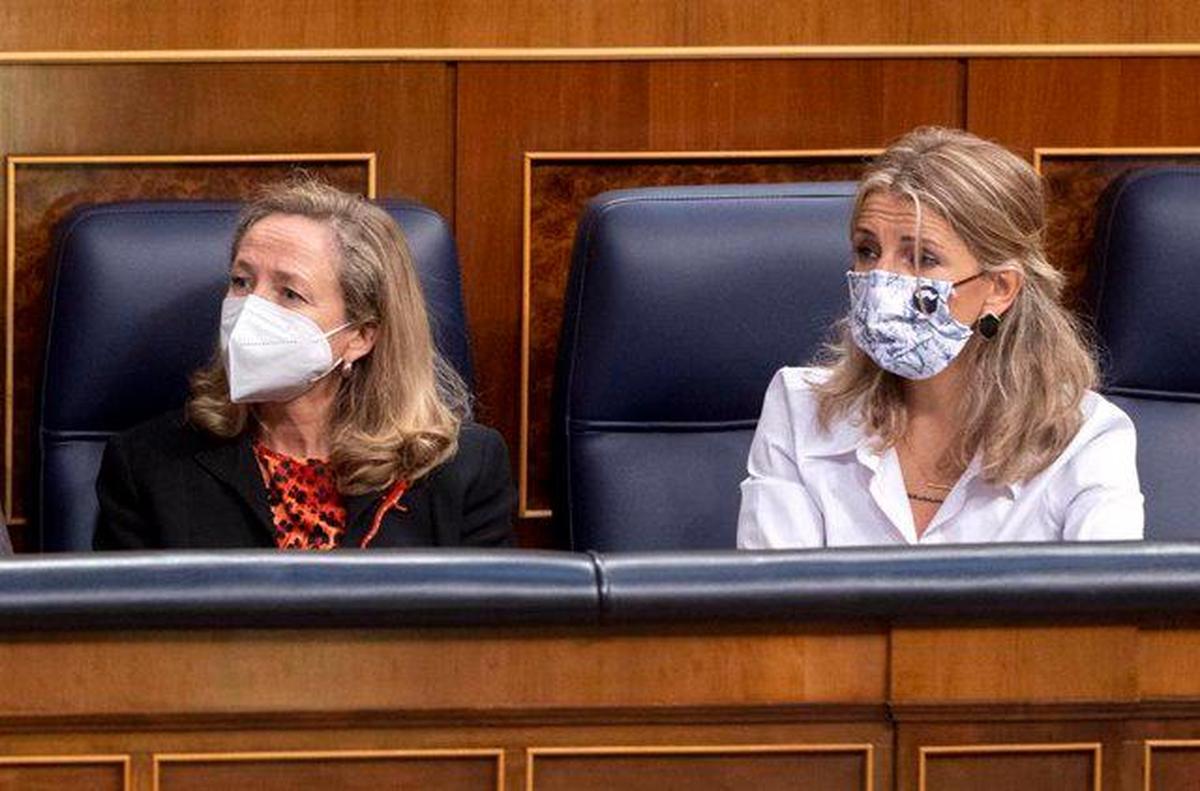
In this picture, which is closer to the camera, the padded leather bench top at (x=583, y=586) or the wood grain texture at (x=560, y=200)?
the padded leather bench top at (x=583, y=586)

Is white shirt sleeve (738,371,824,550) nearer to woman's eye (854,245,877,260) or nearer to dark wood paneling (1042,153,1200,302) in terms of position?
woman's eye (854,245,877,260)

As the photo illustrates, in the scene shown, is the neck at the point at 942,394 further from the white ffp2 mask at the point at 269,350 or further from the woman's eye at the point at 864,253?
the white ffp2 mask at the point at 269,350

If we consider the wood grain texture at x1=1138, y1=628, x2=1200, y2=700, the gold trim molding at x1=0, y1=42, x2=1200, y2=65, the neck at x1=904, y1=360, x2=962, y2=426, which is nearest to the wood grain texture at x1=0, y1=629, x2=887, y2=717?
the wood grain texture at x1=1138, y1=628, x2=1200, y2=700

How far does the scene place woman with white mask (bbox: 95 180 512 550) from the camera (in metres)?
2.13

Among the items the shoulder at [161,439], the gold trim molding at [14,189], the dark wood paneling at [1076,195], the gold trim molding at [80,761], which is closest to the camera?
the gold trim molding at [80,761]

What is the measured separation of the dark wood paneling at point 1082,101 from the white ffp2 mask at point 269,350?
2.92 feet

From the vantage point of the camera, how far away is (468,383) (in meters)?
2.35

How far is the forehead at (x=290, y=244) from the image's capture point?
2.19m

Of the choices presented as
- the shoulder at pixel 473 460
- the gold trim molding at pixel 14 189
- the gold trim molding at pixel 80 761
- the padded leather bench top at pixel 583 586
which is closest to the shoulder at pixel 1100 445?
the shoulder at pixel 473 460

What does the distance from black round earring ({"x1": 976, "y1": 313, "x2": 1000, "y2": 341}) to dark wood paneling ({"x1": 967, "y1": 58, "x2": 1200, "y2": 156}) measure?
56 cm

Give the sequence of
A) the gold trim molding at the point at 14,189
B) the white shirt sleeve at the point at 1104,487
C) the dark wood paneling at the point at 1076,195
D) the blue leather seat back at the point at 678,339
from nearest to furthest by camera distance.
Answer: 1. the white shirt sleeve at the point at 1104,487
2. the blue leather seat back at the point at 678,339
3. the gold trim molding at the point at 14,189
4. the dark wood paneling at the point at 1076,195

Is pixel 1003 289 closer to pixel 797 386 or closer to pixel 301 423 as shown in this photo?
pixel 797 386

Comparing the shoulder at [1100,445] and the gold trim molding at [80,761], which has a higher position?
the shoulder at [1100,445]

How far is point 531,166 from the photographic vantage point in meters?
2.61
